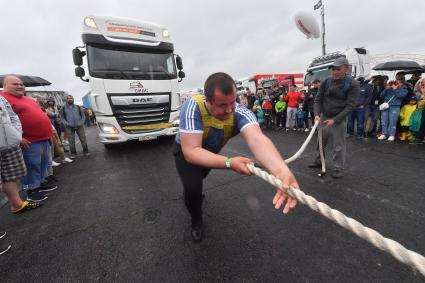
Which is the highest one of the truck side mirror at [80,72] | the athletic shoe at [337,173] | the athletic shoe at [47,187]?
the truck side mirror at [80,72]

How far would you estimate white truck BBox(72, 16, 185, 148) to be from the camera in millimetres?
5664

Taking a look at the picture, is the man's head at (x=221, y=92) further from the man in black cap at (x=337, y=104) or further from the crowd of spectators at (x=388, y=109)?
the crowd of spectators at (x=388, y=109)

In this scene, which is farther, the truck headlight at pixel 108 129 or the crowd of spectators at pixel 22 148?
the truck headlight at pixel 108 129

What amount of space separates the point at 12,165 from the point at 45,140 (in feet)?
3.18

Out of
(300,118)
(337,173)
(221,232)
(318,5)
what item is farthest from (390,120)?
(318,5)

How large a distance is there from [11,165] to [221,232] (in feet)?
9.68

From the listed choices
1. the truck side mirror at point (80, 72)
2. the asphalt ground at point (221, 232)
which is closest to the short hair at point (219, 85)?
the asphalt ground at point (221, 232)

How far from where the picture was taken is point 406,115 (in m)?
5.75

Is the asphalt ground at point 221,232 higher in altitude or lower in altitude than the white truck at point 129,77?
lower

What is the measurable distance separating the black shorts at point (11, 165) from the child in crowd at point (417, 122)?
8.22 meters

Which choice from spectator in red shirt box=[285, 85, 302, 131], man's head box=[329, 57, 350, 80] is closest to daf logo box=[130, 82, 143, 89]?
man's head box=[329, 57, 350, 80]

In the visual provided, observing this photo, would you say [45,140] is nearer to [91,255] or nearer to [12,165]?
[12,165]

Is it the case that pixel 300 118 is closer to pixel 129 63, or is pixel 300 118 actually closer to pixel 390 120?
pixel 390 120

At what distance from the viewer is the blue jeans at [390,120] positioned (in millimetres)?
5908
